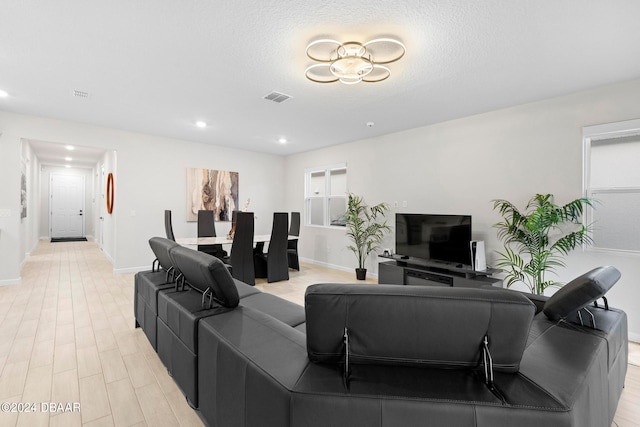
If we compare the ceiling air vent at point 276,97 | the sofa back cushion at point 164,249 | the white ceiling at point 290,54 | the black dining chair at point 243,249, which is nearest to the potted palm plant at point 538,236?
the white ceiling at point 290,54

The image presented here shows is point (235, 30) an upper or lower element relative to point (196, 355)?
upper

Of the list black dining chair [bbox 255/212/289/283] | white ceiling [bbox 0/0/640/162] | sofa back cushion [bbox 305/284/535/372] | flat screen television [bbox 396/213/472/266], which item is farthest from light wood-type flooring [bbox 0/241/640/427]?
white ceiling [bbox 0/0/640/162]

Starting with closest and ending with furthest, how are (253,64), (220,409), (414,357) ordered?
(414,357) → (220,409) → (253,64)

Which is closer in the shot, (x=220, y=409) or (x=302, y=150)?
(x=220, y=409)

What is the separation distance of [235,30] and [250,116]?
85.4 inches

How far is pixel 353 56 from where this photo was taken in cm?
244

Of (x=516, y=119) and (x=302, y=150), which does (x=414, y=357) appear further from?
(x=302, y=150)

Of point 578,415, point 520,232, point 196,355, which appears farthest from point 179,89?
point 520,232

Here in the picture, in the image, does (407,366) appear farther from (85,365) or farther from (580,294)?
(85,365)

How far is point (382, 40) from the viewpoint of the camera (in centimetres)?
232

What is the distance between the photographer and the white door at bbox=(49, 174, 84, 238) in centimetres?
Result: 980

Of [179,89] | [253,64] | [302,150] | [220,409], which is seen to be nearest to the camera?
[220,409]

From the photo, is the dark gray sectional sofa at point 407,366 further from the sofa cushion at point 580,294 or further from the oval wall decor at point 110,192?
the oval wall decor at point 110,192

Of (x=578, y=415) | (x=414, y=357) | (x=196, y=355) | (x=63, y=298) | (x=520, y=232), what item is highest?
(x=520, y=232)
